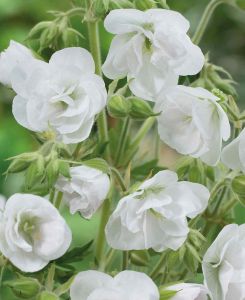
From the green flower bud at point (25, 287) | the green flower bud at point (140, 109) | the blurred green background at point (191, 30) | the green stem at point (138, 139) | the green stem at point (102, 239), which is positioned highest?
the green flower bud at point (140, 109)

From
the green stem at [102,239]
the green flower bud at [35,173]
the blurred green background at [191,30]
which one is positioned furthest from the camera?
the blurred green background at [191,30]

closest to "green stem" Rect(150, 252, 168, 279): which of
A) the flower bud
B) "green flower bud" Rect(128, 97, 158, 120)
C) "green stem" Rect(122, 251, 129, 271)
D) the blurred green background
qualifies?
"green stem" Rect(122, 251, 129, 271)

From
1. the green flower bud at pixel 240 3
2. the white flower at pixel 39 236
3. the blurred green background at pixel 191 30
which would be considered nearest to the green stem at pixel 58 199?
the white flower at pixel 39 236

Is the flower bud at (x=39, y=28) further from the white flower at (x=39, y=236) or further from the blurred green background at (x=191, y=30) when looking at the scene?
the blurred green background at (x=191, y=30)

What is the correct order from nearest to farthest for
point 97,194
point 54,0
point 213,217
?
point 97,194
point 213,217
point 54,0

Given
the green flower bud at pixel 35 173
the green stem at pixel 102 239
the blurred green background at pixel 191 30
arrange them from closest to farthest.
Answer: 1. the green flower bud at pixel 35 173
2. the green stem at pixel 102 239
3. the blurred green background at pixel 191 30

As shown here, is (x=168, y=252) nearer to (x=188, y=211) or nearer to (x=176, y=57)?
(x=188, y=211)

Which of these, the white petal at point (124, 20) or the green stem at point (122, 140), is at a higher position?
the white petal at point (124, 20)

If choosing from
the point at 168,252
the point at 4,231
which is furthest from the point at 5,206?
the point at 168,252
